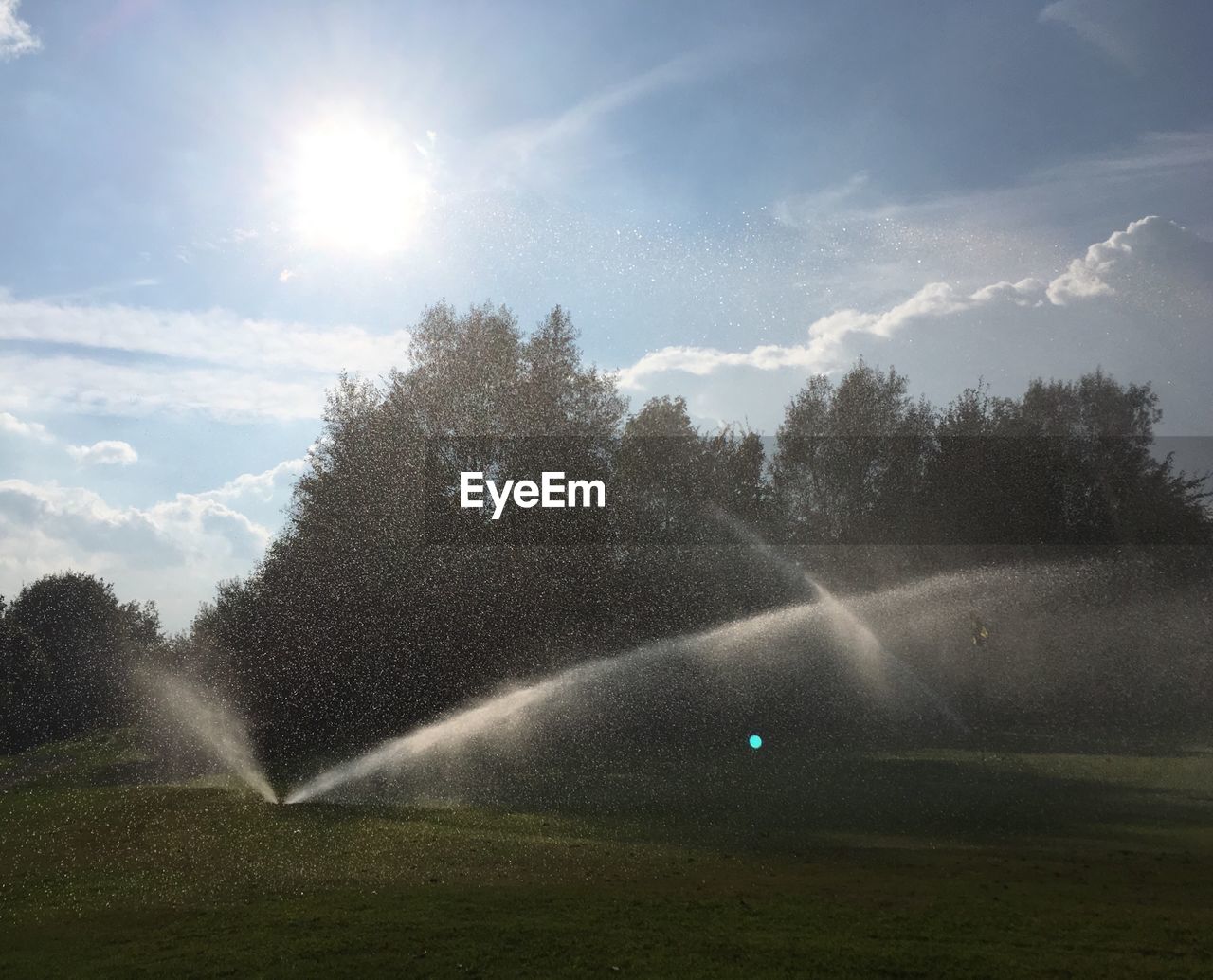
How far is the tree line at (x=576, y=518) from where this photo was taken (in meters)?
42.4

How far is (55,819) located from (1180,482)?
53855mm

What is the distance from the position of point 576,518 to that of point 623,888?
29512 mm

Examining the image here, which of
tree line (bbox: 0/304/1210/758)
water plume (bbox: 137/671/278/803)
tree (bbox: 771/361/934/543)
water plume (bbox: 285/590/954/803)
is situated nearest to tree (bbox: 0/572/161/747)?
water plume (bbox: 137/671/278/803)

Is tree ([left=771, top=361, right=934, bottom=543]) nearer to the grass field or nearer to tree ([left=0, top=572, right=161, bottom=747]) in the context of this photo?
the grass field

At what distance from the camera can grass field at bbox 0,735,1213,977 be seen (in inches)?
496

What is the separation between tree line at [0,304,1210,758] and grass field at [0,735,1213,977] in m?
16.0

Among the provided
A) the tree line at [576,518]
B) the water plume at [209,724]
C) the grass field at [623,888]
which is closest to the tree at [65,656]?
the water plume at [209,724]

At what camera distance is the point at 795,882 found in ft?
53.8

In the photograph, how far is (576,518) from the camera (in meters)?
45.0

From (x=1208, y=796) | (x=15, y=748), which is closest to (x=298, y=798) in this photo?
(x=1208, y=796)

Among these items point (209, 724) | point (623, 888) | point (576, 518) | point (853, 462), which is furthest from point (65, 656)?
point (623, 888)

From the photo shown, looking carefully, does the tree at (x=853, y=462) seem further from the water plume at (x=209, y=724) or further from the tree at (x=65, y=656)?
the tree at (x=65, y=656)

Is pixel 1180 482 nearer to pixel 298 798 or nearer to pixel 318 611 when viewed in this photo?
pixel 318 611

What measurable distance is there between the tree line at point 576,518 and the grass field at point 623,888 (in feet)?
52.4
